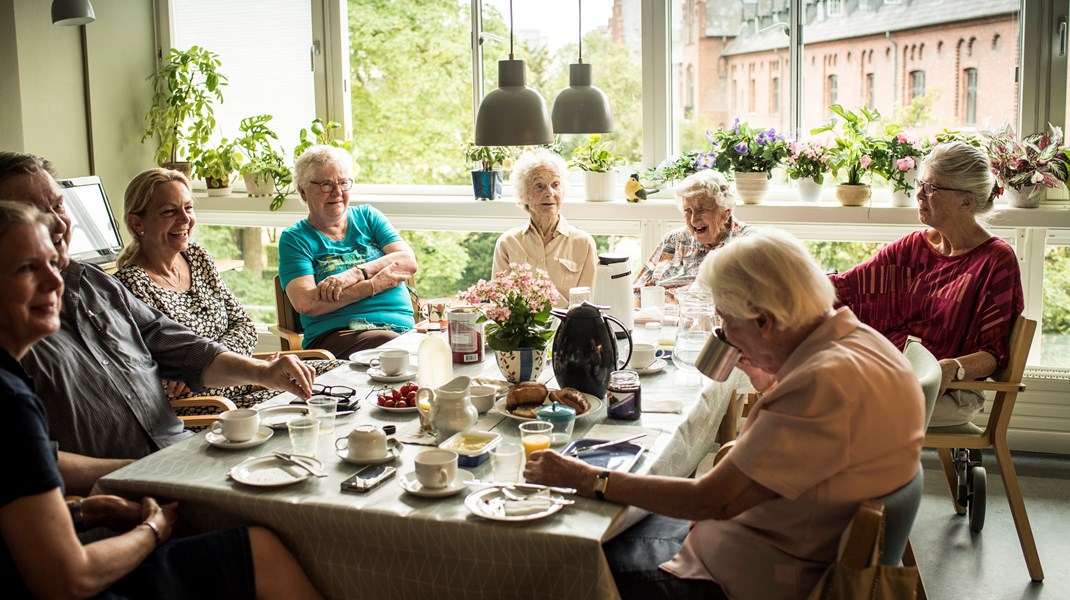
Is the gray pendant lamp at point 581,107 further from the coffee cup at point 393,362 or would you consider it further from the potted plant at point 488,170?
the potted plant at point 488,170

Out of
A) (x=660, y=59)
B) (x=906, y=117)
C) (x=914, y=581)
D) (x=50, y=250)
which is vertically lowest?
(x=914, y=581)

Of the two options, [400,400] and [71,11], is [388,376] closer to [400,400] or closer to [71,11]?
[400,400]

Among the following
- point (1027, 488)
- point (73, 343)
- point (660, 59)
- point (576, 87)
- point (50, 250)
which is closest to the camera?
point (50, 250)

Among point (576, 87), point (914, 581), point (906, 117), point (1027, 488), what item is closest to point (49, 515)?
point (914, 581)

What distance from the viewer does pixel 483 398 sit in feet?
7.65

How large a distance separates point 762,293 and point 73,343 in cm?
168

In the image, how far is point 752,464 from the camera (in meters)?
1.66

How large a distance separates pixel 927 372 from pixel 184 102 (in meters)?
4.17

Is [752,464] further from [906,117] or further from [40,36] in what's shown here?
[40,36]

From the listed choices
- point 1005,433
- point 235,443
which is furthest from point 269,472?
point 1005,433

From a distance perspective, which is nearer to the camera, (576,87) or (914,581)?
(914,581)

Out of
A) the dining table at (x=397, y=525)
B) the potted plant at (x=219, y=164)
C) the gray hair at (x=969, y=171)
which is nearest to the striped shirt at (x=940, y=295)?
the gray hair at (x=969, y=171)

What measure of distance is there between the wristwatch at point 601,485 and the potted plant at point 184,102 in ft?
13.2

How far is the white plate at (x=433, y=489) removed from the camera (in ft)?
5.91
